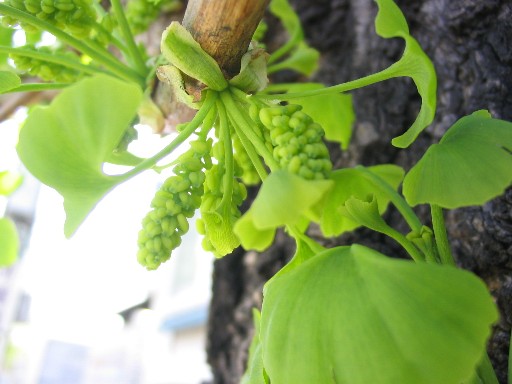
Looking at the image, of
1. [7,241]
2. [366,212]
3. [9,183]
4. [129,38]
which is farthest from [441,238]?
[9,183]

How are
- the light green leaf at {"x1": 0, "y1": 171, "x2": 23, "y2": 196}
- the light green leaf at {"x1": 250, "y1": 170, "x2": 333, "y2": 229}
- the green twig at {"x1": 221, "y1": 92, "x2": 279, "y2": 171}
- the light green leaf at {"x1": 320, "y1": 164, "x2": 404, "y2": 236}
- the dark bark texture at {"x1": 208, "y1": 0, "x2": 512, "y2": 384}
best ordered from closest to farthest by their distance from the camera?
the light green leaf at {"x1": 250, "y1": 170, "x2": 333, "y2": 229}, the green twig at {"x1": 221, "y1": 92, "x2": 279, "y2": 171}, the light green leaf at {"x1": 320, "y1": 164, "x2": 404, "y2": 236}, the dark bark texture at {"x1": 208, "y1": 0, "x2": 512, "y2": 384}, the light green leaf at {"x1": 0, "y1": 171, "x2": 23, "y2": 196}

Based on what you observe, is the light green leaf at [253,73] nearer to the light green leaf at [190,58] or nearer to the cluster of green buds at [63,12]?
the light green leaf at [190,58]

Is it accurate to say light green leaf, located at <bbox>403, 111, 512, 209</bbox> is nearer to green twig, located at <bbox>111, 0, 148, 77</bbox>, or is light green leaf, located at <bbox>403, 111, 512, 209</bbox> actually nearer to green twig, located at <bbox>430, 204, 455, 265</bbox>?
green twig, located at <bbox>430, 204, 455, 265</bbox>

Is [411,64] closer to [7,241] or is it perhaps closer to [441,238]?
[441,238]

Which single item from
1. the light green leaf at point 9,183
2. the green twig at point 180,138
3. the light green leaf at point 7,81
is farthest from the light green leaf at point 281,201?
the light green leaf at point 9,183

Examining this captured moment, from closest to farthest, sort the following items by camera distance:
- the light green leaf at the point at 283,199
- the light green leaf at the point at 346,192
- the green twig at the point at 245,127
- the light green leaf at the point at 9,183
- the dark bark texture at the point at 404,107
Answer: the light green leaf at the point at 283,199
the green twig at the point at 245,127
the light green leaf at the point at 346,192
the dark bark texture at the point at 404,107
the light green leaf at the point at 9,183

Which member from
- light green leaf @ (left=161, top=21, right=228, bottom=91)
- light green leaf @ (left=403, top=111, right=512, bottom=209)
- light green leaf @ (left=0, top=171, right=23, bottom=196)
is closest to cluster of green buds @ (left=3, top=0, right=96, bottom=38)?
light green leaf @ (left=161, top=21, right=228, bottom=91)
